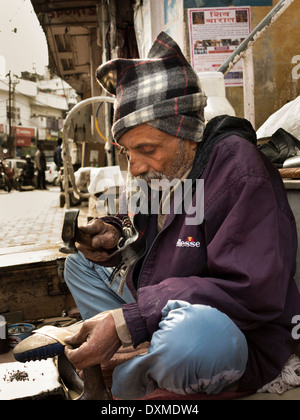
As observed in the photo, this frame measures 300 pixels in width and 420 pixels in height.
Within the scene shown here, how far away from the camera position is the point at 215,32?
4004 mm

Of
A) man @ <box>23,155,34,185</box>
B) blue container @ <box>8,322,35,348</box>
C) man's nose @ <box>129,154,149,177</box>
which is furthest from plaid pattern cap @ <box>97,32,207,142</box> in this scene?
man @ <box>23,155,34,185</box>

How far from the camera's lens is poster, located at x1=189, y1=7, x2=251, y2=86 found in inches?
157

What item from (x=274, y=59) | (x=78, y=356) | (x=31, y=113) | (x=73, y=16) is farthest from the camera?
(x=31, y=113)

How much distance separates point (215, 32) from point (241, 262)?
11.2ft

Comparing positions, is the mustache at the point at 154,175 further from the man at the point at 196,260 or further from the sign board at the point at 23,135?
the sign board at the point at 23,135

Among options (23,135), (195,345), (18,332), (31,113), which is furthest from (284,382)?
(31,113)

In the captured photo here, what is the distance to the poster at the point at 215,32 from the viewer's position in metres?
3.98

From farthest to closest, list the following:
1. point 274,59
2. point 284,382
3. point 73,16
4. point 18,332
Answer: point 73,16, point 274,59, point 18,332, point 284,382

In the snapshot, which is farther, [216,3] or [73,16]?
[73,16]

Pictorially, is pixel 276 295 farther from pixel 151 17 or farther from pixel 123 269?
pixel 151 17

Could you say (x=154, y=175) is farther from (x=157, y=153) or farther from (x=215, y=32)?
(x=215, y=32)

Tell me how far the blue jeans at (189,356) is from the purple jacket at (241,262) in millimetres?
55

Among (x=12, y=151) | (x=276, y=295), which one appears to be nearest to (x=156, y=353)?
(x=276, y=295)

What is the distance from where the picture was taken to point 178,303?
1.29 metres
